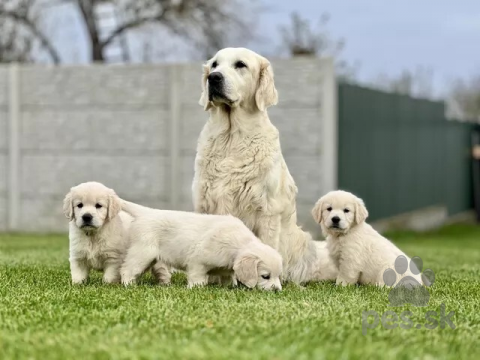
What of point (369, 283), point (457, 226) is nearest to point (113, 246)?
point (369, 283)

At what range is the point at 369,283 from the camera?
643 cm

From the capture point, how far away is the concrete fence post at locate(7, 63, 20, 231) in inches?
605

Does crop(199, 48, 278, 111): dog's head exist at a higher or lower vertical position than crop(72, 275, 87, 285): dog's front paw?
higher

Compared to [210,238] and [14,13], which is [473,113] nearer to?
[14,13]

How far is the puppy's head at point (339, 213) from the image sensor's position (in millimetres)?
6465

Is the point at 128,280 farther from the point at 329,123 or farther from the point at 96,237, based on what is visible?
the point at 329,123

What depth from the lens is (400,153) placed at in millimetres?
18938

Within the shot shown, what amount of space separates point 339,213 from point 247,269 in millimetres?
1152

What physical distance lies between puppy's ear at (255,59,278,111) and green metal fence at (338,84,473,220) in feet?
25.9

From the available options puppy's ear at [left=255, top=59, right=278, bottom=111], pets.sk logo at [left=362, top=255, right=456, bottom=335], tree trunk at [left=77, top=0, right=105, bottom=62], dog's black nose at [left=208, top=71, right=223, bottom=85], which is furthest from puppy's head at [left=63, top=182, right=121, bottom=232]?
tree trunk at [left=77, top=0, right=105, bottom=62]

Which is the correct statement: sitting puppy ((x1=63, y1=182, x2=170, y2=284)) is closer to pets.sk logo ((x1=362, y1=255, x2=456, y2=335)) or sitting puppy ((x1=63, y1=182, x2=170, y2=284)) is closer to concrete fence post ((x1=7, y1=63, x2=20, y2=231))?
pets.sk logo ((x1=362, y1=255, x2=456, y2=335))

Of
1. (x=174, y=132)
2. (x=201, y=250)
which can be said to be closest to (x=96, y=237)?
(x=201, y=250)

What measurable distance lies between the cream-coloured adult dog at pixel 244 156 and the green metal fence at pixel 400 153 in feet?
26.0

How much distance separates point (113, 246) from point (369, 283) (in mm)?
2004
